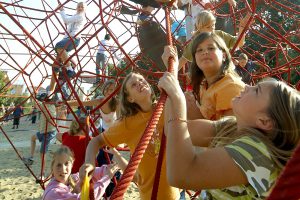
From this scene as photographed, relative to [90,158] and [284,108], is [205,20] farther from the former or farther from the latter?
[284,108]

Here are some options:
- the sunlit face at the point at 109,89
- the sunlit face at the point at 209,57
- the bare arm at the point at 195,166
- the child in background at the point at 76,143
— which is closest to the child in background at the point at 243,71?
the sunlit face at the point at 109,89

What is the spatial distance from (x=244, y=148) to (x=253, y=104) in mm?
100

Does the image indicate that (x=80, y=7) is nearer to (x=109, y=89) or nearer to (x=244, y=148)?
(x=109, y=89)

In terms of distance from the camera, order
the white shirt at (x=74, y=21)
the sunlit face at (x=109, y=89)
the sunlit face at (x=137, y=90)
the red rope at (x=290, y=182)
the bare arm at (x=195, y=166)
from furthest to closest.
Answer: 1. the white shirt at (x=74, y=21)
2. the sunlit face at (x=109, y=89)
3. the sunlit face at (x=137, y=90)
4. the bare arm at (x=195, y=166)
5. the red rope at (x=290, y=182)

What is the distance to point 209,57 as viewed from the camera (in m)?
1.06

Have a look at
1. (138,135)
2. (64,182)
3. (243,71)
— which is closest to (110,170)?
(64,182)

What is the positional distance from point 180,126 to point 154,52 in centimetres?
152

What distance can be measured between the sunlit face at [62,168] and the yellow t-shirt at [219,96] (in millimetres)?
643

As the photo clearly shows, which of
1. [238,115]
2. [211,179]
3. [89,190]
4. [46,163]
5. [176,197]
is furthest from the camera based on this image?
[46,163]

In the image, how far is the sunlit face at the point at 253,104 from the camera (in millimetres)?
631

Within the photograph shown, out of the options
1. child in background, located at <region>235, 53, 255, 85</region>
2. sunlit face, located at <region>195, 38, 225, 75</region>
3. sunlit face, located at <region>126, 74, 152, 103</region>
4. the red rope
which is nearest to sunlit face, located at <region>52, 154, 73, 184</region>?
sunlit face, located at <region>126, 74, 152, 103</region>

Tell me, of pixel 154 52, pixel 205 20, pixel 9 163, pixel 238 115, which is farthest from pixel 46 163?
pixel 238 115

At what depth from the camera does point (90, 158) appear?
3.79ft

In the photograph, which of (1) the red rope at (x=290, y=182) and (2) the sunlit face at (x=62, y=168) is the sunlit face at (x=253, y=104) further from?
(2) the sunlit face at (x=62, y=168)
